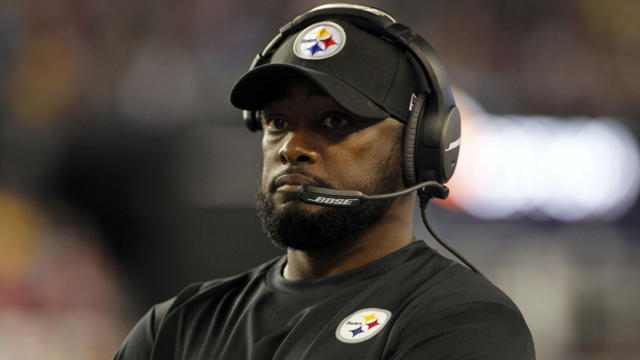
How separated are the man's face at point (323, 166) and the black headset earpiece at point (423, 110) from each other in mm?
34

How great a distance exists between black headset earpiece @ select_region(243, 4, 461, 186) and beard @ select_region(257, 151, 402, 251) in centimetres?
4

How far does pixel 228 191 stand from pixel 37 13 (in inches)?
87.3

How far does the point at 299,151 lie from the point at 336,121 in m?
0.09

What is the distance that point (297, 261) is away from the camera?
71.3 inches

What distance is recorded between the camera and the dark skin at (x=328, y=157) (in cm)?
172

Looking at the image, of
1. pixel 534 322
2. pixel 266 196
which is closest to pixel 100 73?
pixel 534 322

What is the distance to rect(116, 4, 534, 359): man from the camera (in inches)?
64.6

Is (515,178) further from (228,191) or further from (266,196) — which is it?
(266,196)

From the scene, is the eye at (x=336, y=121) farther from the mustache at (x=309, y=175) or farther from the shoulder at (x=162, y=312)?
the shoulder at (x=162, y=312)

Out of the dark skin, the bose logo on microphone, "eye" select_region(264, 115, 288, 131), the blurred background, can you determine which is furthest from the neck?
the blurred background

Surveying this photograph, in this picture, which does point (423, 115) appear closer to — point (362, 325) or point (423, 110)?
point (423, 110)

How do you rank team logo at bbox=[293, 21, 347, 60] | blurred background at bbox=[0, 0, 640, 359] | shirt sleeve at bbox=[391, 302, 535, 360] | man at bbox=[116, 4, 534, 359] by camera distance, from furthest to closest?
blurred background at bbox=[0, 0, 640, 359]
team logo at bbox=[293, 21, 347, 60]
man at bbox=[116, 4, 534, 359]
shirt sleeve at bbox=[391, 302, 535, 360]

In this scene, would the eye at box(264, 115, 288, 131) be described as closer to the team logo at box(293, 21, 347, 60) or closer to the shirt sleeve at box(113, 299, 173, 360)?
the team logo at box(293, 21, 347, 60)

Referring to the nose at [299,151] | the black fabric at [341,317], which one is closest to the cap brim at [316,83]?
the nose at [299,151]
